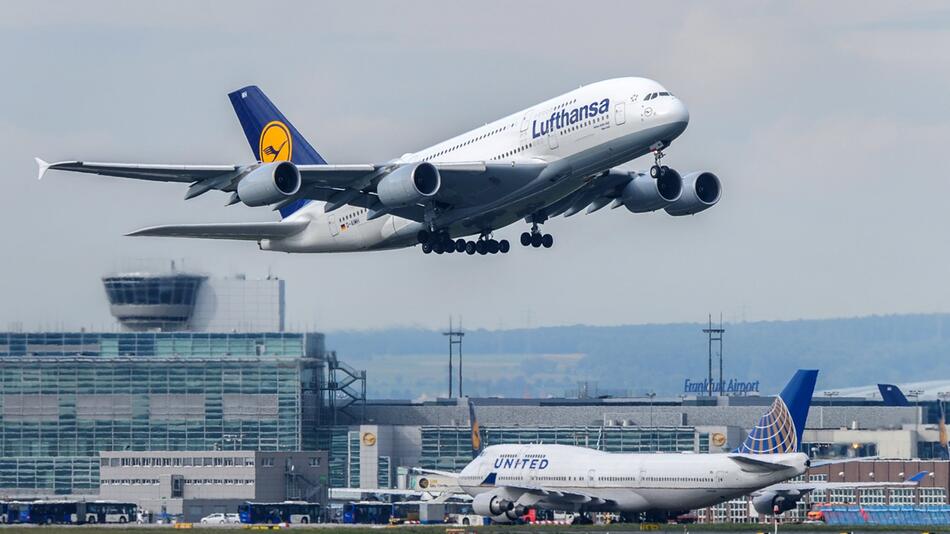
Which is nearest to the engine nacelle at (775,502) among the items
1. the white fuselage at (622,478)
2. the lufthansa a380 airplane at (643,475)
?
the lufthansa a380 airplane at (643,475)

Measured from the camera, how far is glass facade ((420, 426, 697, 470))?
13350cm

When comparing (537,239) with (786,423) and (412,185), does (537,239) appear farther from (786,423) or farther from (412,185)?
(786,423)

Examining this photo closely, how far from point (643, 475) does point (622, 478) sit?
1.13 metres

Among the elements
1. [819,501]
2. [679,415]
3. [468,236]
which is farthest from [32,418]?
[468,236]

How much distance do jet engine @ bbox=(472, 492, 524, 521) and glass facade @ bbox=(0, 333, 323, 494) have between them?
65.7 m

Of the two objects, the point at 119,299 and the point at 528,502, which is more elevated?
the point at 119,299

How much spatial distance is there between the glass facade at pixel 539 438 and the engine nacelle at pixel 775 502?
58.0 meters

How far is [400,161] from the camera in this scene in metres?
64.9

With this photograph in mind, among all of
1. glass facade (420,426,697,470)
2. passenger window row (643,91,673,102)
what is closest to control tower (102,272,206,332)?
glass facade (420,426,697,470)

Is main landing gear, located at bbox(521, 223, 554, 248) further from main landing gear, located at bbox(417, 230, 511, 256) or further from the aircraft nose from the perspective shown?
the aircraft nose

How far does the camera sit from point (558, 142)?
58.9 meters

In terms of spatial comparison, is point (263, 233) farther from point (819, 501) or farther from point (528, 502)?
point (819, 501)

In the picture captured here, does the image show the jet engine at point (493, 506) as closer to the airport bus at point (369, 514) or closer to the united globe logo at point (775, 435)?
→ the airport bus at point (369, 514)

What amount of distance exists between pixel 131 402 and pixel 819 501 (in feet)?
231
